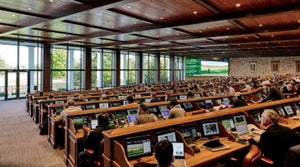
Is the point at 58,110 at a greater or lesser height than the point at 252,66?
lesser

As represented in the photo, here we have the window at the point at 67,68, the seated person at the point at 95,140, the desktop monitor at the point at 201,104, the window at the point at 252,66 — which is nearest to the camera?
the seated person at the point at 95,140

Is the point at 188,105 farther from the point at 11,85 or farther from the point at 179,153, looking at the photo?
the point at 11,85

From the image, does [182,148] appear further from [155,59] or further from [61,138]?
[155,59]

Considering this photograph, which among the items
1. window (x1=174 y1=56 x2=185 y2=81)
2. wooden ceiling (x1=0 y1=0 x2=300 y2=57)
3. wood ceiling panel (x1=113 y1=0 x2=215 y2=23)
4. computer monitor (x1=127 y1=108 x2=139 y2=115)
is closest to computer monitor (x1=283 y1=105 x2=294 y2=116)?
wooden ceiling (x1=0 y1=0 x2=300 y2=57)

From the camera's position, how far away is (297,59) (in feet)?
88.0

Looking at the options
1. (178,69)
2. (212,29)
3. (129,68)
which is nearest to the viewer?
(212,29)

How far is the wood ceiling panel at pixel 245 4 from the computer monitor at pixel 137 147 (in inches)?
203

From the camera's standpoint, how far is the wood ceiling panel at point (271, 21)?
8633 mm

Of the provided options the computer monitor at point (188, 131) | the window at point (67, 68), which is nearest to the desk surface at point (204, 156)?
the computer monitor at point (188, 131)

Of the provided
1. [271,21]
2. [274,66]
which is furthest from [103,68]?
[274,66]

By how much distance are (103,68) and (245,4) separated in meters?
14.8

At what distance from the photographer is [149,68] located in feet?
83.8

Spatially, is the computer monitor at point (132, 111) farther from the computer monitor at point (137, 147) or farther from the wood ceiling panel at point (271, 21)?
the wood ceiling panel at point (271, 21)

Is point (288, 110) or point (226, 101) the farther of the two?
point (226, 101)
